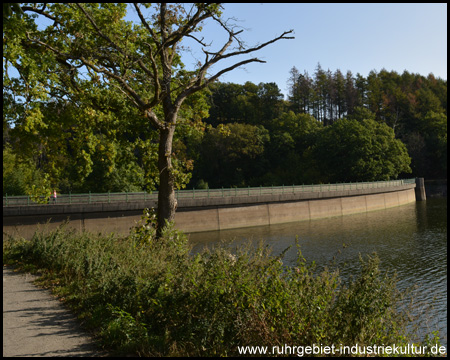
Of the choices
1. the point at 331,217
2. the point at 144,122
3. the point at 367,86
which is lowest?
the point at 331,217

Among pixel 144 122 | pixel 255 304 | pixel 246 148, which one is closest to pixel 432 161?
pixel 246 148

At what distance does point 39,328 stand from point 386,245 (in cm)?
2302

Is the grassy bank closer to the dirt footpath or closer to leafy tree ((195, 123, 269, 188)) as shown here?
the dirt footpath

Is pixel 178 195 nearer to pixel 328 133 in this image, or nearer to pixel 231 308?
pixel 231 308

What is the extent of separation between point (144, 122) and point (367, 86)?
96642mm

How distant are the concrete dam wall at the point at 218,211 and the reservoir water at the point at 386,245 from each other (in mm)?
1524

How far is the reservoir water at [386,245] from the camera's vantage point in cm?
1368

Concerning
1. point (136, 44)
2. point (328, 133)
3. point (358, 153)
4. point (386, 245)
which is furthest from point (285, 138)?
point (136, 44)

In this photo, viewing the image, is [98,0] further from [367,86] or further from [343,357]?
[367,86]

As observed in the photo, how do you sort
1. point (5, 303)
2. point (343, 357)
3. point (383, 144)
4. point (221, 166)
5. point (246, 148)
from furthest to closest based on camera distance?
point (221, 166) → point (246, 148) → point (383, 144) → point (5, 303) → point (343, 357)

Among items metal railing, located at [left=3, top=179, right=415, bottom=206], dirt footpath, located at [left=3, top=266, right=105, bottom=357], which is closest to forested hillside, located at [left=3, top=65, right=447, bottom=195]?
metal railing, located at [left=3, top=179, right=415, bottom=206]

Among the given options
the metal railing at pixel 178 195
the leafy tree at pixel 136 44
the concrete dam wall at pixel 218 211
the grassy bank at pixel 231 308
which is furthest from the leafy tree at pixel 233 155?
the grassy bank at pixel 231 308

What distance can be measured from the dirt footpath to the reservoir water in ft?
13.1

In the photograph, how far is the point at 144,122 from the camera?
1409 cm
